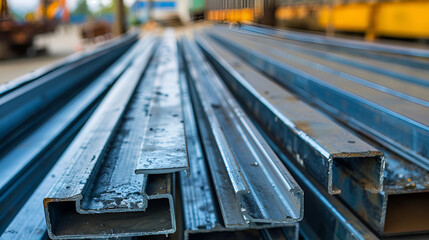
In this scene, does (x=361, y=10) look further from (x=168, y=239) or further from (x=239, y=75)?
(x=168, y=239)

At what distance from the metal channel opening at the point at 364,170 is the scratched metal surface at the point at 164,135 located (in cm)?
42

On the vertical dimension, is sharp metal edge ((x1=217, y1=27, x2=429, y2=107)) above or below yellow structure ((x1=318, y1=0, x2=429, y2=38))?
below

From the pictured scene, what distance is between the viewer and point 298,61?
2.73 meters

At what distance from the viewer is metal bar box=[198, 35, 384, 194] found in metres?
0.97

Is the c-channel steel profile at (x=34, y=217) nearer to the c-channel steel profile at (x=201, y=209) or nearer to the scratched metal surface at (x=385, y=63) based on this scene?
the c-channel steel profile at (x=201, y=209)

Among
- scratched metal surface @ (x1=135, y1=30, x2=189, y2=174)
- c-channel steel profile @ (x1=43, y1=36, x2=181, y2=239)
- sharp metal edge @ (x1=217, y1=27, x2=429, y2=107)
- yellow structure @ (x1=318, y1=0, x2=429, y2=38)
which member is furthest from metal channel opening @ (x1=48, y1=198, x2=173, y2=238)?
yellow structure @ (x1=318, y1=0, x2=429, y2=38)

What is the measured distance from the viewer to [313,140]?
1.10 meters

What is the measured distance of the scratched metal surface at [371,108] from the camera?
1252mm

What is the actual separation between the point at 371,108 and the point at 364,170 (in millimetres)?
562

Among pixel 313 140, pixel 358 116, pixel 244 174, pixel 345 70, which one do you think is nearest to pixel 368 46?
pixel 345 70

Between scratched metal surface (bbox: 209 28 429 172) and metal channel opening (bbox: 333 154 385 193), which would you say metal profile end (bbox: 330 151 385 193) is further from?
scratched metal surface (bbox: 209 28 429 172)

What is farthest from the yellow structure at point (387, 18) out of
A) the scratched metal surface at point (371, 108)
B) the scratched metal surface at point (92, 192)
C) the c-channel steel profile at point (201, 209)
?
the scratched metal surface at point (92, 192)

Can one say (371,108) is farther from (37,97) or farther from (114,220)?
(37,97)

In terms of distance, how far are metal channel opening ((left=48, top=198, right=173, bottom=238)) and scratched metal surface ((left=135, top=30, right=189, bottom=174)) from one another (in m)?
0.13
